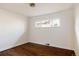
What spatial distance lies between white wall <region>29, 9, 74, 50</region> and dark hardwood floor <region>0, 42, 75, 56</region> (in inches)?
2.3

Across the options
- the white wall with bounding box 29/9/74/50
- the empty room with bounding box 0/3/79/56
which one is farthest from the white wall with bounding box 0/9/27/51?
Answer: the white wall with bounding box 29/9/74/50

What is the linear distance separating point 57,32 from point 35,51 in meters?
0.39

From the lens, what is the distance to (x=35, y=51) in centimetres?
123

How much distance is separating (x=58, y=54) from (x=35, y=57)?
Result: 0.30 meters

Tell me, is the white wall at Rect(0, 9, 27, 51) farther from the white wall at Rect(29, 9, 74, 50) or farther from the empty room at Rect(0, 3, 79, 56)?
the white wall at Rect(29, 9, 74, 50)

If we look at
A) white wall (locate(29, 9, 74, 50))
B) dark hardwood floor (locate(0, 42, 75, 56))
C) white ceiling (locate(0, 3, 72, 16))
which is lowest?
dark hardwood floor (locate(0, 42, 75, 56))

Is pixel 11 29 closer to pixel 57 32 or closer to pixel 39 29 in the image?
pixel 39 29

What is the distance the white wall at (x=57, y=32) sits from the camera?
1191 millimetres

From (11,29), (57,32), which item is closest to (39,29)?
(57,32)

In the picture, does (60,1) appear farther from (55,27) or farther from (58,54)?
(58,54)

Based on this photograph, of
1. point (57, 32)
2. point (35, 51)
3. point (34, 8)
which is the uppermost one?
point (34, 8)

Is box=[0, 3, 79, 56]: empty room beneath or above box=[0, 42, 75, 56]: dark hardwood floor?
above

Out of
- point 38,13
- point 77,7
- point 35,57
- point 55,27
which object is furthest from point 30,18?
point 77,7

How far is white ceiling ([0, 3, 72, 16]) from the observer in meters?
1.14
